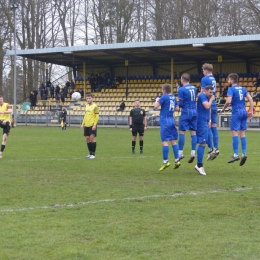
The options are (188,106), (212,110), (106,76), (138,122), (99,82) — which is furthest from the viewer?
(106,76)

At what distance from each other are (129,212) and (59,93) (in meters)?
45.0

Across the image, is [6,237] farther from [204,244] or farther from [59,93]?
[59,93]

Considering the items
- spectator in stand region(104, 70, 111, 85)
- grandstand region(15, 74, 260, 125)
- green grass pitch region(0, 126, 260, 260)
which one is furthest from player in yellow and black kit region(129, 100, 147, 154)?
spectator in stand region(104, 70, 111, 85)

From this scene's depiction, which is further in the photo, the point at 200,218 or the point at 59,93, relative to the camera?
the point at 59,93

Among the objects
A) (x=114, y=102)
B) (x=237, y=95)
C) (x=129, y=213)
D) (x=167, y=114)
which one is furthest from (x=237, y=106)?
(x=114, y=102)

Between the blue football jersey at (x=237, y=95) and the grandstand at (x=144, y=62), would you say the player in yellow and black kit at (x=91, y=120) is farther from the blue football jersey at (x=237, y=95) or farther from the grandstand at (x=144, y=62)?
the grandstand at (x=144, y=62)

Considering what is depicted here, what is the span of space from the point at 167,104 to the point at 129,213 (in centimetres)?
514

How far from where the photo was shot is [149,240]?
6457mm

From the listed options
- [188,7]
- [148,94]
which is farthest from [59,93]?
[188,7]

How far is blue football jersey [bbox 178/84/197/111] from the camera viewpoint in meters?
12.8

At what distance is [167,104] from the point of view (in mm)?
12758

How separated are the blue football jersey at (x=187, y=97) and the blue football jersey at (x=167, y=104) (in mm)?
175

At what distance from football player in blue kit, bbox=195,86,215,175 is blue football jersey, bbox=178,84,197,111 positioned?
15 cm

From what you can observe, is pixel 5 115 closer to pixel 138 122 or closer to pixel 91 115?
pixel 91 115
